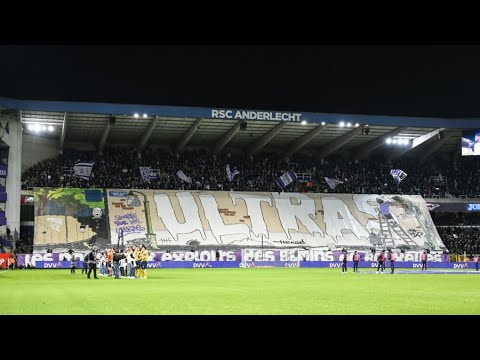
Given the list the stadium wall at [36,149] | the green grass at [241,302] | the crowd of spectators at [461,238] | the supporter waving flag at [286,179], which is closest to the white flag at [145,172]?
the stadium wall at [36,149]

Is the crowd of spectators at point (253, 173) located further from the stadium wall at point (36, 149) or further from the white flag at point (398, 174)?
the stadium wall at point (36, 149)

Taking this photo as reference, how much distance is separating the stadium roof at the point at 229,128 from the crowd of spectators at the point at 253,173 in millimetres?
1683

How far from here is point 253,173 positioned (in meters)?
69.6

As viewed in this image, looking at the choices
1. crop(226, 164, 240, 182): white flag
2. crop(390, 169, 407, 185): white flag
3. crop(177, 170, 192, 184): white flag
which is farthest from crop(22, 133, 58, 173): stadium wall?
crop(390, 169, 407, 185): white flag

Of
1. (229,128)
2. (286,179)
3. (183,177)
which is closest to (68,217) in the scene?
(183,177)

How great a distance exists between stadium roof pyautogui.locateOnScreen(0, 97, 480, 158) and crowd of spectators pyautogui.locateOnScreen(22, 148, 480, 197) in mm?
1683

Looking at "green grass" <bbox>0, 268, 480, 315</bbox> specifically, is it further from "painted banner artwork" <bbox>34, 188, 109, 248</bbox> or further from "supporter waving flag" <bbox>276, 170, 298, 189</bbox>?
"supporter waving flag" <bbox>276, 170, 298, 189</bbox>

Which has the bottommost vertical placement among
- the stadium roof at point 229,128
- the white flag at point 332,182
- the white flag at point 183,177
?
the white flag at point 332,182

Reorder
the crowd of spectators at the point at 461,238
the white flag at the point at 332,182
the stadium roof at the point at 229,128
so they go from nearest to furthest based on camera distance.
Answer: the stadium roof at the point at 229,128
the crowd of spectators at the point at 461,238
the white flag at the point at 332,182

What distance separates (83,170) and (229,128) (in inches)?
641

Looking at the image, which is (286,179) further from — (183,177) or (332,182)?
(183,177)

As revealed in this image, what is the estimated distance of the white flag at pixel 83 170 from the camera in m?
62.3
